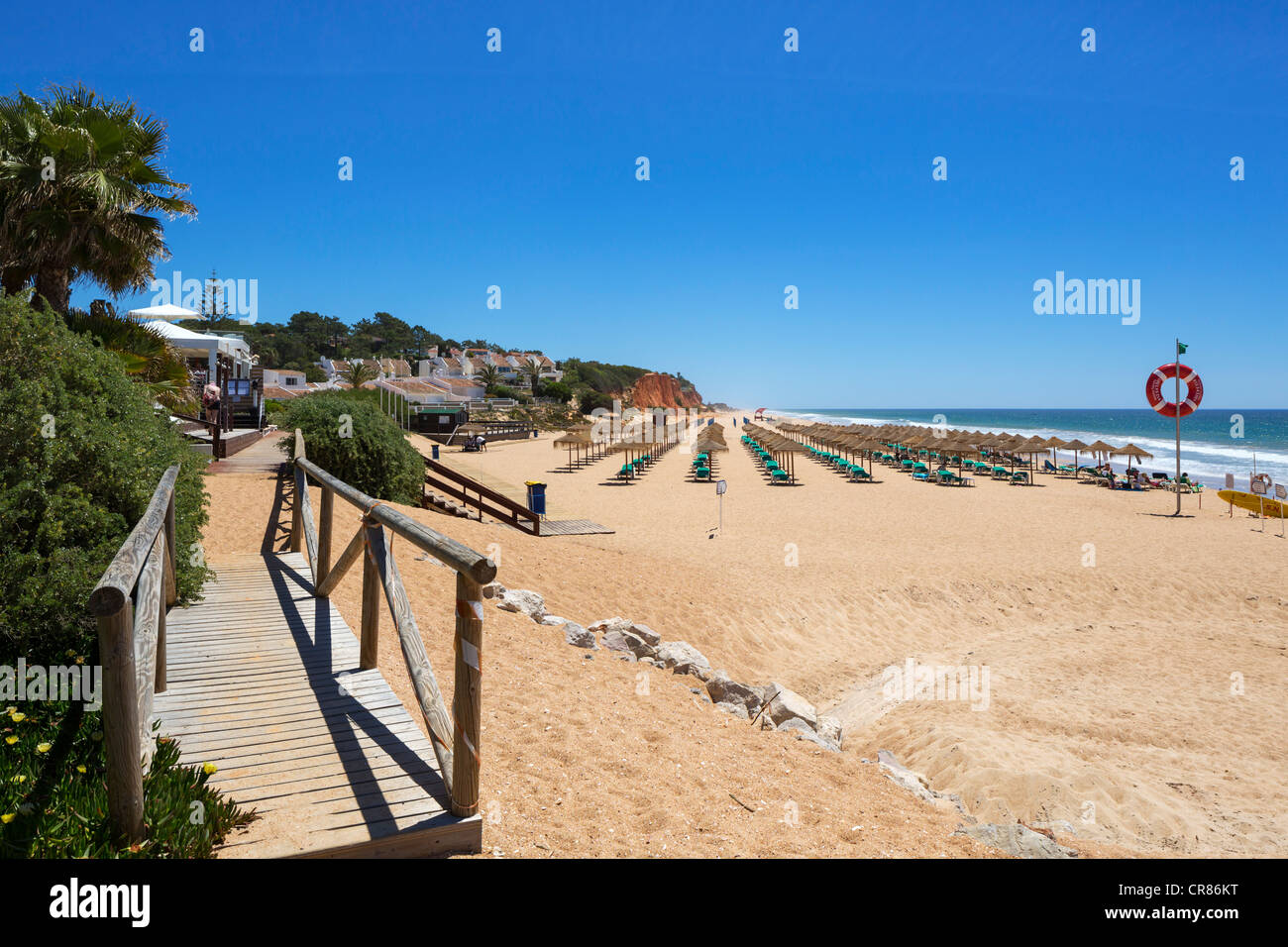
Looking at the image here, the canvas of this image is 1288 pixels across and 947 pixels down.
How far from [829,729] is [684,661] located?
4.65ft

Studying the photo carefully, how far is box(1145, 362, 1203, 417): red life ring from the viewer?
20797 millimetres

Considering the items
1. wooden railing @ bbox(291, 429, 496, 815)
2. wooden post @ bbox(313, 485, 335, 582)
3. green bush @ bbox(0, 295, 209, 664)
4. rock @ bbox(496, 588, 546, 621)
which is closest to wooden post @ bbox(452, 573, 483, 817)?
wooden railing @ bbox(291, 429, 496, 815)

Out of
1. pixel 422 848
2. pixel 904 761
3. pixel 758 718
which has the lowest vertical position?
pixel 904 761

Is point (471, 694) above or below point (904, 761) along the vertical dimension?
above

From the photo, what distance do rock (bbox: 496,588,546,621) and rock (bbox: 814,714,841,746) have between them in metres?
2.86

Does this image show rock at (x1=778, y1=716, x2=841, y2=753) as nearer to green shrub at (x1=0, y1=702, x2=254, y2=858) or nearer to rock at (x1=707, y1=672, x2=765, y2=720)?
rock at (x1=707, y1=672, x2=765, y2=720)

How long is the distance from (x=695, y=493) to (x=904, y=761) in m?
18.4

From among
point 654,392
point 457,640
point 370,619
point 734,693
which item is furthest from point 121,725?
point 654,392

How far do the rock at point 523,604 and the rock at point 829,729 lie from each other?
286cm

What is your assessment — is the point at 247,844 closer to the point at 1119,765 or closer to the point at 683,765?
the point at 683,765
